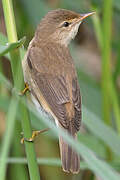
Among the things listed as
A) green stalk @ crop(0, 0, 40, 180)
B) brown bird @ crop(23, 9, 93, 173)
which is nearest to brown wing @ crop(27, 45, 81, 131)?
brown bird @ crop(23, 9, 93, 173)

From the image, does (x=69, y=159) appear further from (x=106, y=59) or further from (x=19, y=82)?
(x=106, y=59)

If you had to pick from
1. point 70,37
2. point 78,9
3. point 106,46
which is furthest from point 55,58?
point 78,9

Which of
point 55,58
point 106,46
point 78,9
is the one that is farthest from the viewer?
point 78,9

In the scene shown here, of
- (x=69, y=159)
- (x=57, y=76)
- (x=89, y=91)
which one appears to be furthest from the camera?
(x=89, y=91)

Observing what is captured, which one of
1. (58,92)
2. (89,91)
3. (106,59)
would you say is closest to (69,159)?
(58,92)

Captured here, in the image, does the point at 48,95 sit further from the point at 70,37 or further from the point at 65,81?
the point at 70,37

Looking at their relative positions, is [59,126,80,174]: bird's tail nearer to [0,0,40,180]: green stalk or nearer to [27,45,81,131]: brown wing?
[27,45,81,131]: brown wing

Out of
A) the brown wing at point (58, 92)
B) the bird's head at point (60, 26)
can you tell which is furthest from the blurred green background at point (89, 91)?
the bird's head at point (60, 26)
